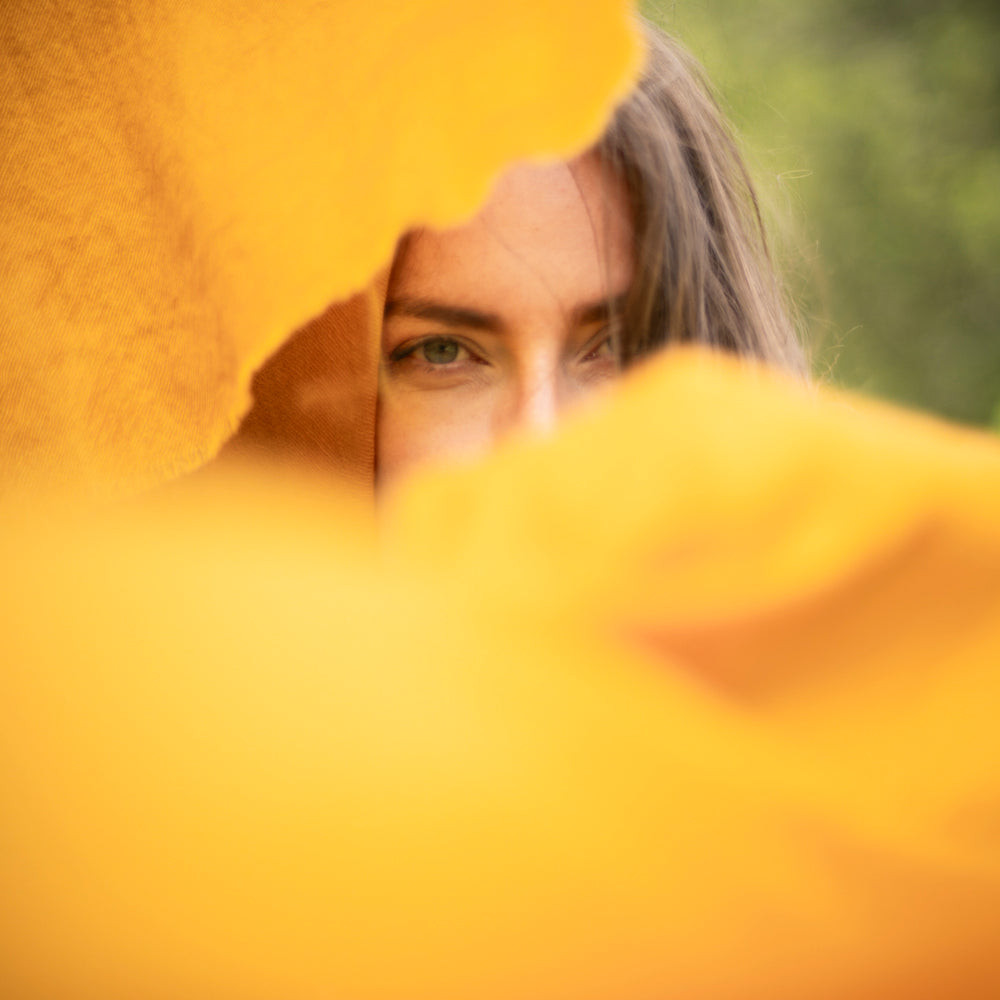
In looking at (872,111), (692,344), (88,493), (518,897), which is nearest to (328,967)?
Result: (518,897)

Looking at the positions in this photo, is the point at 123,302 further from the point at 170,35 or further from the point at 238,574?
the point at 238,574

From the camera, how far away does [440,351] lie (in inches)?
34.8

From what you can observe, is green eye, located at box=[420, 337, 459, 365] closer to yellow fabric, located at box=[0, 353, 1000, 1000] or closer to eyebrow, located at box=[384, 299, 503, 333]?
eyebrow, located at box=[384, 299, 503, 333]

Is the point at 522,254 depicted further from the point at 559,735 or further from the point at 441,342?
the point at 559,735

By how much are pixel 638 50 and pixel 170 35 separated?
21 centimetres

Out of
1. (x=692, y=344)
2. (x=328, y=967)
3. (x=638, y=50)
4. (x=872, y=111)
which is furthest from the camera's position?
(x=872, y=111)

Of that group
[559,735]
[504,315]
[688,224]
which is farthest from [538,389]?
[559,735]

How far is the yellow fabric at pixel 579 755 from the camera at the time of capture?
25 centimetres

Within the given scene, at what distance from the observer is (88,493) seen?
46 centimetres

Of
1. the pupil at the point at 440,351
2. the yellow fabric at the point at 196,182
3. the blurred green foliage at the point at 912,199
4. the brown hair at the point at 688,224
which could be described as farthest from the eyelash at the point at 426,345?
the blurred green foliage at the point at 912,199

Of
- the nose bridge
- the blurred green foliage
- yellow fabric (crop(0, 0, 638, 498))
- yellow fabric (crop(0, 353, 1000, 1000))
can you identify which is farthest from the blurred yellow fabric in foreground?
the blurred green foliage

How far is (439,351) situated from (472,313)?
5 cm

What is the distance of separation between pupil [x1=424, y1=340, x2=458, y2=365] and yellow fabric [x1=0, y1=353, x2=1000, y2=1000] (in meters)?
0.62

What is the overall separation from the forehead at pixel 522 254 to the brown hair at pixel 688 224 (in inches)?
1.5
